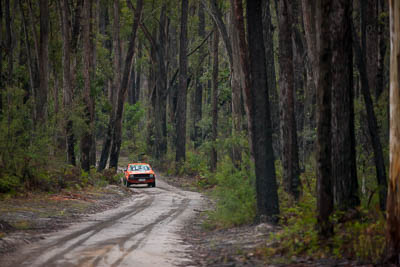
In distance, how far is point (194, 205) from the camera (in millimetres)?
22125

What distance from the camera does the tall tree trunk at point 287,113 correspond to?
16.8 m

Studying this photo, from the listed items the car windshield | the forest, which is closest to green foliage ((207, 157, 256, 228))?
the forest

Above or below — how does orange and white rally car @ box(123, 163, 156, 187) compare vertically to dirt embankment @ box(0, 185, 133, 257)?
above

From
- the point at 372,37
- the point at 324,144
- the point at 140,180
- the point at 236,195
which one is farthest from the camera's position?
the point at 140,180

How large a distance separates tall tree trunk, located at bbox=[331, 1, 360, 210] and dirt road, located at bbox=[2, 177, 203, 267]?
328cm

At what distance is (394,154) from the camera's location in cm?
809

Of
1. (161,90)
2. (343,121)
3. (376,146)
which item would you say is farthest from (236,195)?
(161,90)

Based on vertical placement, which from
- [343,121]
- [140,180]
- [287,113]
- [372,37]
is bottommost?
[140,180]

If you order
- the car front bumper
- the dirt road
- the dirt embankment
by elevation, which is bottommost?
the dirt road

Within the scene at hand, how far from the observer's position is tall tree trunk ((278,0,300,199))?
55.1ft

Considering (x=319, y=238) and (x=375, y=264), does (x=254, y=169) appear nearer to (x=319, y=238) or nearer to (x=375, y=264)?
(x=319, y=238)

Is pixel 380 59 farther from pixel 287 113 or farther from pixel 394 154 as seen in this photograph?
pixel 394 154

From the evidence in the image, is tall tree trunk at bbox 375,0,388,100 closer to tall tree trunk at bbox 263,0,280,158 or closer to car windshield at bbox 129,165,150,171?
tall tree trunk at bbox 263,0,280,158

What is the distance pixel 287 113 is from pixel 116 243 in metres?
7.95
